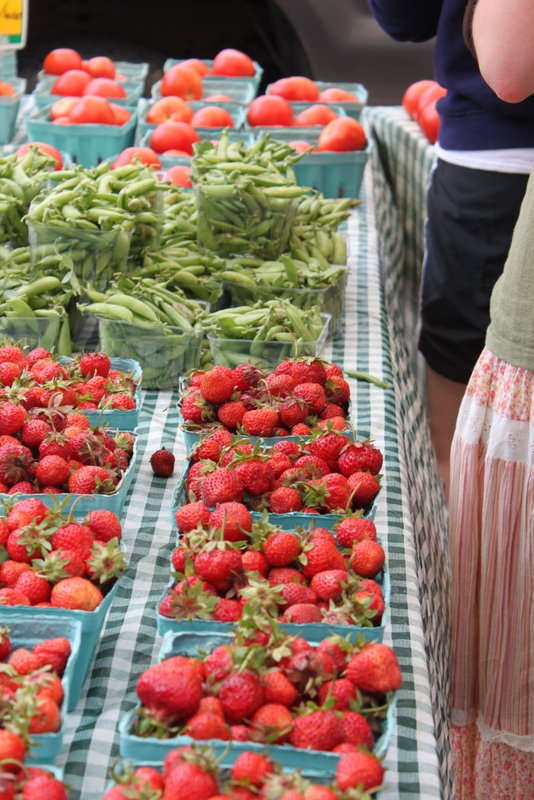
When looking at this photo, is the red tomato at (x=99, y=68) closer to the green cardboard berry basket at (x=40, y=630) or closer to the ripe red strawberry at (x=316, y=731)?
the green cardboard berry basket at (x=40, y=630)

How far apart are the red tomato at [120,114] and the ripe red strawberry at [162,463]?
1993 millimetres

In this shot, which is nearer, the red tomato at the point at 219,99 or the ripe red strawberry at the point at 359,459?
the ripe red strawberry at the point at 359,459

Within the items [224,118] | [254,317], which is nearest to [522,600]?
[254,317]

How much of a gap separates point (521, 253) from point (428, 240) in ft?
4.06

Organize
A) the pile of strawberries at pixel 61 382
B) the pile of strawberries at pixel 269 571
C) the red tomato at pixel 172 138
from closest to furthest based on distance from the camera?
the pile of strawberries at pixel 269 571 → the pile of strawberries at pixel 61 382 → the red tomato at pixel 172 138

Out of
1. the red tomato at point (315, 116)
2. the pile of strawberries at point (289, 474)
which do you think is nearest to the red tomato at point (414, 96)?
the red tomato at point (315, 116)

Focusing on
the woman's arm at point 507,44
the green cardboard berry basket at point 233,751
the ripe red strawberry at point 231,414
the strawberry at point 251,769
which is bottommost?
the ripe red strawberry at point 231,414

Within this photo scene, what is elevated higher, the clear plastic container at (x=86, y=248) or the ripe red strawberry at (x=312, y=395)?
the ripe red strawberry at (x=312, y=395)

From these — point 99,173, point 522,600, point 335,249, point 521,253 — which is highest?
point 521,253

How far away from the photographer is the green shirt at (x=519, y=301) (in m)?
1.62

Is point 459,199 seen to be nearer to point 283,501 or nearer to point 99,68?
point 283,501

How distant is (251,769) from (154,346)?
1.21 metres

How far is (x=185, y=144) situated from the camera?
3.07 meters

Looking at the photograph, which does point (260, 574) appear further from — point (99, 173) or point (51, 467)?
point (99, 173)
